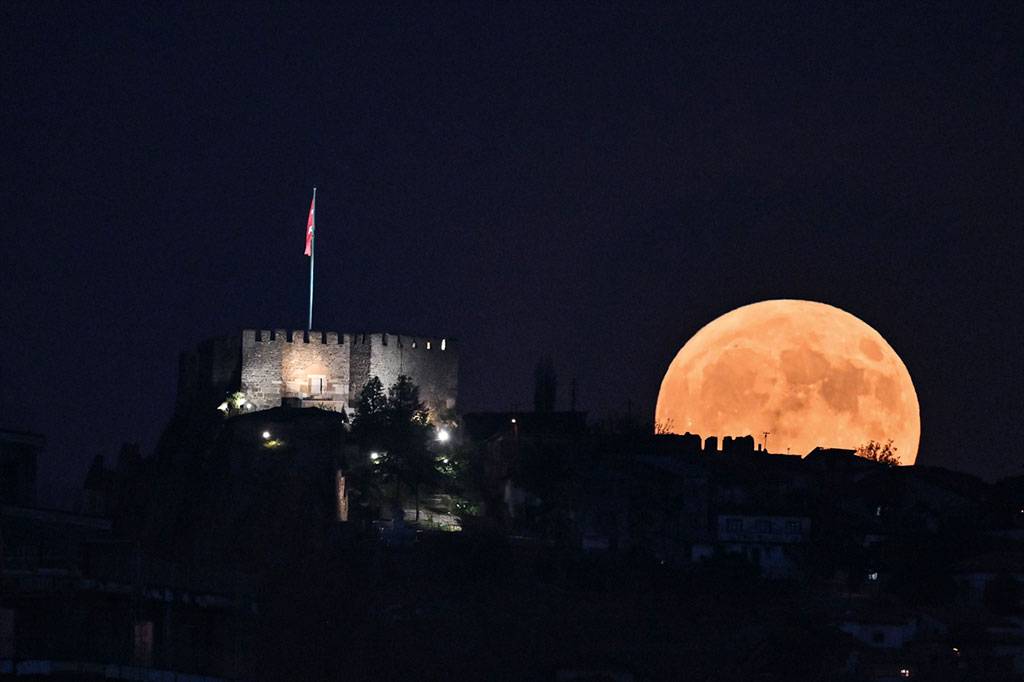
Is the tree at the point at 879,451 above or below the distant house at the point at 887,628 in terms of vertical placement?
above

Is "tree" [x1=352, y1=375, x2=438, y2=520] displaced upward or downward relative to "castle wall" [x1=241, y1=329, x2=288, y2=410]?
downward

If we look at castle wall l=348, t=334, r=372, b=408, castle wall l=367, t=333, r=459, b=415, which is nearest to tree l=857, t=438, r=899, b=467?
castle wall l=367, t=333, r=459, b=415

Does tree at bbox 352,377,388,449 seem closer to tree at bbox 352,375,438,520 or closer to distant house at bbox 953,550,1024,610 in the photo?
tree at bbox 352,375,438,520

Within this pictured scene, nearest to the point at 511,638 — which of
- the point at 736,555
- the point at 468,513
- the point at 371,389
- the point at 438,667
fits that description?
the point at 438,667

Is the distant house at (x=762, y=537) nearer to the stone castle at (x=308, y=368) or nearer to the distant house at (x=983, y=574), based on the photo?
the distant house at (x=983, y=574)

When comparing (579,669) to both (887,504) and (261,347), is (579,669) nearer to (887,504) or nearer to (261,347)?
(887,504)

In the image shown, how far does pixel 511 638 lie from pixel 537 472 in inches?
703

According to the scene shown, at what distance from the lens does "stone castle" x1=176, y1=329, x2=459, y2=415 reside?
286 feet

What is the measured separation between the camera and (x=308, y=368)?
87.7 meters

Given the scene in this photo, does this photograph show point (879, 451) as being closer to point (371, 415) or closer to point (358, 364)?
point (371, 415)

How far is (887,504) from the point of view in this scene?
79.4 m

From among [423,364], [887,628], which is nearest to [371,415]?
[423,364]

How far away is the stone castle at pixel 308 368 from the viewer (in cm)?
8725

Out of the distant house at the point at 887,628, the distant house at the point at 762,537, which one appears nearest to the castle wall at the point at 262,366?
the distant house at the point at 762,537
